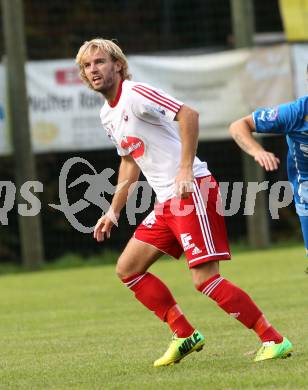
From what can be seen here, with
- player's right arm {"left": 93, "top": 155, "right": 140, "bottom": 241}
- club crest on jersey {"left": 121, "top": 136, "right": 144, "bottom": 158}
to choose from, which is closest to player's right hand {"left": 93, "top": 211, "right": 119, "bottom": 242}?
player's right arm {"left": 93, "top": 155, "right": 140, "bottom": 241}

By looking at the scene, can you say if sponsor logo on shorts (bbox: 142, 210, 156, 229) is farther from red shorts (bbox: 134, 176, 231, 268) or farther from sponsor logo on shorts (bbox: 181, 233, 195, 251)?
sponsor logo on shorts (bbox: 181, 233, 195, 251)

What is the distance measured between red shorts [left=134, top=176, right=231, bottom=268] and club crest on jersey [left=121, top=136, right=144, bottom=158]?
11.7 inches

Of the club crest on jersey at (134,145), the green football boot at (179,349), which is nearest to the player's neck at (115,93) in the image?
the club crest on jersey at (134,145)

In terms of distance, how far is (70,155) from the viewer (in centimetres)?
1559

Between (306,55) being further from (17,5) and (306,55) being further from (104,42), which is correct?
(104,42)

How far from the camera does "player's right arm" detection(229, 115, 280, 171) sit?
542 cm

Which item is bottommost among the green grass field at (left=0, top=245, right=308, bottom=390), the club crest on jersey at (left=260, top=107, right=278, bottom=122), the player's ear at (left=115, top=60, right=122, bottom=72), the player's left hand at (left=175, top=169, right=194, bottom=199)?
the green grass field at (left=0, top=245, right=308, bottom=390)

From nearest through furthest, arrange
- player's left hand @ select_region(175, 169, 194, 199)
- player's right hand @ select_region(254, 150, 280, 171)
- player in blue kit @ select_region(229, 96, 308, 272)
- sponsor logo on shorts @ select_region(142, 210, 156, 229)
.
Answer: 1. player's right hand @ select_region(254, 150, 280, 171)
2. player's left hand @ select_region(175, 169, 194, 199)
3. player in blue kit @ select_region(229, 96, 308, 272)
4. sponsor logo on shorts @ select_region(142, 210, 156, 229)

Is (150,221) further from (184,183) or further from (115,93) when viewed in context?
(115,93)

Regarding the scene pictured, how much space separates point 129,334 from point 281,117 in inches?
89.7

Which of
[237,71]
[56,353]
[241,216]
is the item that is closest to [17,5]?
[237,71]

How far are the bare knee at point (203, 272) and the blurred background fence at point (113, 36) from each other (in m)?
9.35

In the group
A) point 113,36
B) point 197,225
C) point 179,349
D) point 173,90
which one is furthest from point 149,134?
point 113,36

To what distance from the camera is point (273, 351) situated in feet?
19.9
